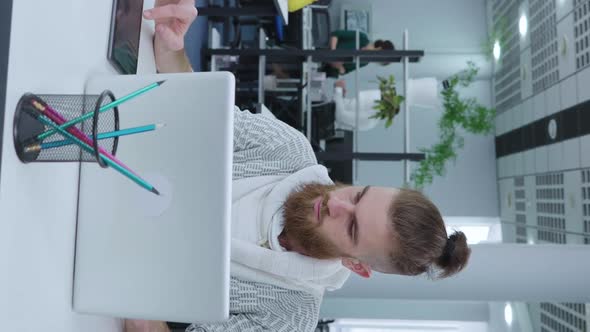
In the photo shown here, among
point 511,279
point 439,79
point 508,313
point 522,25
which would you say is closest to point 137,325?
point 511,279

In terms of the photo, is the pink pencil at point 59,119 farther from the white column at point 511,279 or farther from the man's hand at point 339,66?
the man's hand at point 339,66

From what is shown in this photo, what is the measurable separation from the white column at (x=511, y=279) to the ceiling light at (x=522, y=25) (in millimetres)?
3055

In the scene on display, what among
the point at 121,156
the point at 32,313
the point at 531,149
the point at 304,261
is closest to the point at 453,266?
the point at 304,261

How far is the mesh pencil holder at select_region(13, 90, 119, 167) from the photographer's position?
789 mm

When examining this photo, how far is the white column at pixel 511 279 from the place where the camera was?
2.69 m

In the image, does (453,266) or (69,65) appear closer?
(69,65)

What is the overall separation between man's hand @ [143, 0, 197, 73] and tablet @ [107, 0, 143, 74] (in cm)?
6

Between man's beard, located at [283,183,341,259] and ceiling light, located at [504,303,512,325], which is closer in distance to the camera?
man's beard, located at [283,183,341,259]

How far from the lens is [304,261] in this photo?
1.56 meters

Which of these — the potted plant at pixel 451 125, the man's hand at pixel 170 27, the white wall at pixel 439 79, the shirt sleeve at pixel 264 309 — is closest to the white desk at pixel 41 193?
the man's hand at pixel 170 27

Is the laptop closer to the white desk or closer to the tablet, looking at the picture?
the white desk

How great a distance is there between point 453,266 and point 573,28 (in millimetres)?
3033

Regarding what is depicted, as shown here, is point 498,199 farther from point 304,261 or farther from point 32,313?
point 32,313

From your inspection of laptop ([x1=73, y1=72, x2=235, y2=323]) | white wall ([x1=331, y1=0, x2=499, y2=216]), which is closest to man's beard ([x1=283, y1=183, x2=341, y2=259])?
laptop ([x1=73, y1=72, x2=235, y2=323])
